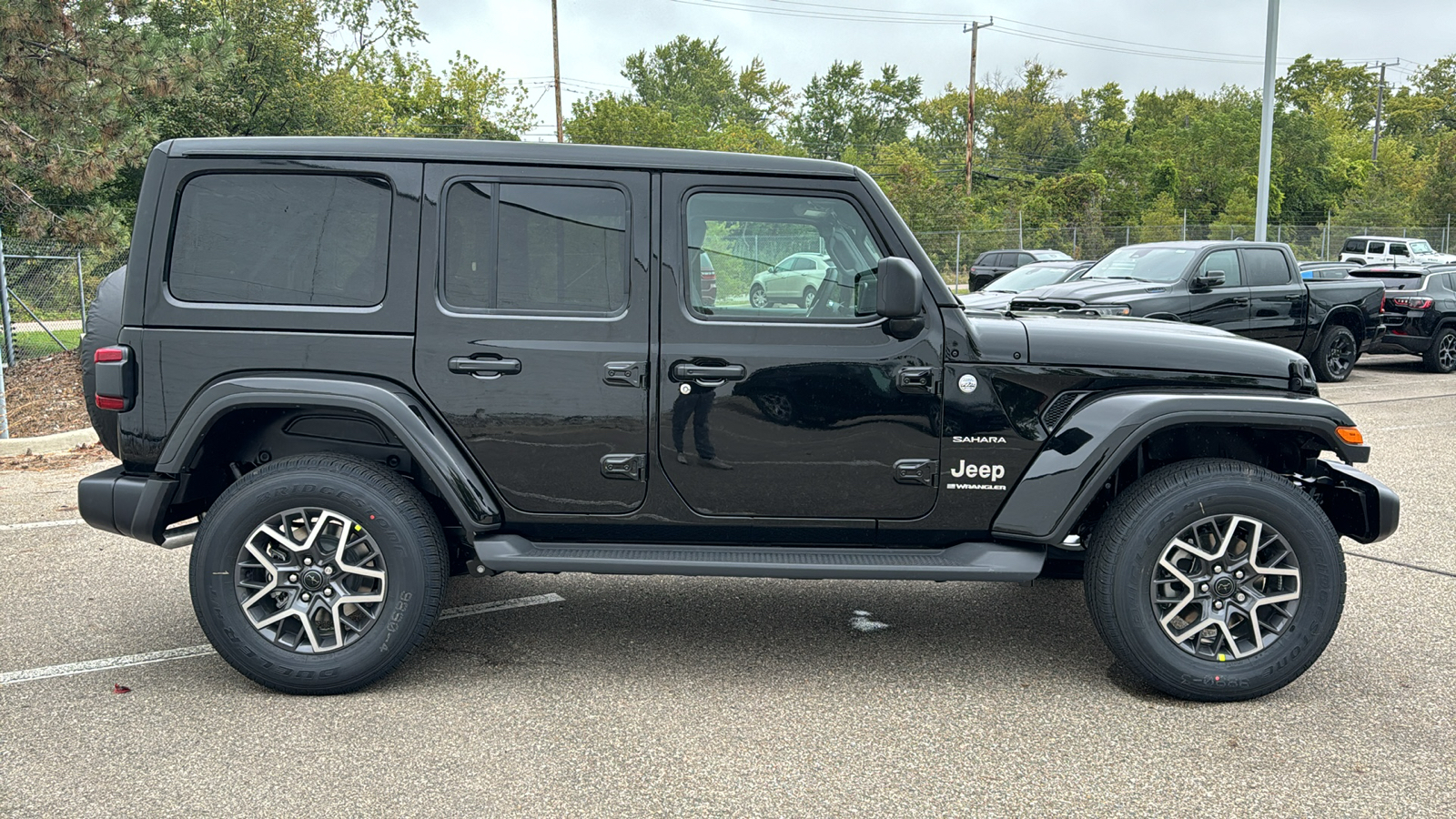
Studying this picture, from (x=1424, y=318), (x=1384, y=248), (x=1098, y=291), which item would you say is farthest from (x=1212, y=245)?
(x=1384, y=248)

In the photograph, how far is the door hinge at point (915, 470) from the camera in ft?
13.2

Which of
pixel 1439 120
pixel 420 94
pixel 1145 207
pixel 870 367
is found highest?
pixel 1439 120

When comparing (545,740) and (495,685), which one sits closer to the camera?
(545,740)

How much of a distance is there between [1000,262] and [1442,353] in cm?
1500

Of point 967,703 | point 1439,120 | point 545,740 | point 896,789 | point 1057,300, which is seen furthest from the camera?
point 1439,120

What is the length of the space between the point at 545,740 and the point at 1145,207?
49.3 metres

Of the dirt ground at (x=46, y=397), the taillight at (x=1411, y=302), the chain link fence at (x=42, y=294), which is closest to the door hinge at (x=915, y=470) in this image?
the dirt ground at (x=46, y=397)

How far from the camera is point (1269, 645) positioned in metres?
3.94

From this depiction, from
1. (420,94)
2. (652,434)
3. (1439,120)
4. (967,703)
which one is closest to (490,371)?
(652,434)

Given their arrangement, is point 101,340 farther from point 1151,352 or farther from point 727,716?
point 1151,352

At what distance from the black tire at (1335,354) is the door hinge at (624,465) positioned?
40.2ft

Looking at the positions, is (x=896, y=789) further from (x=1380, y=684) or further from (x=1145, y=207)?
(x=1145, y=207)

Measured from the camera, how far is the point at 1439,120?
8688 centimetres

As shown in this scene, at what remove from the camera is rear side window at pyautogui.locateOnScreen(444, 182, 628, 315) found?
4.05 meters
